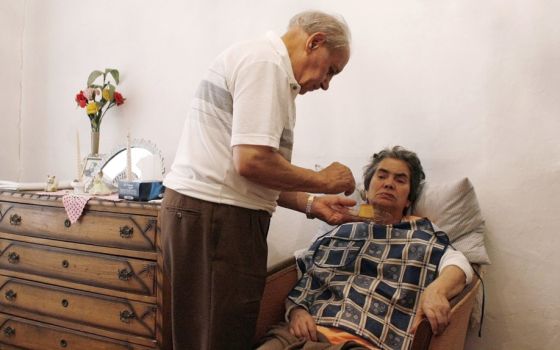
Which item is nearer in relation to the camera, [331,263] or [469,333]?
[331,263]

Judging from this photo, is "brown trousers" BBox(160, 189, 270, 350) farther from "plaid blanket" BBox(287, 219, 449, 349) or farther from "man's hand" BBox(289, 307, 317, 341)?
"plaid blanket" BBox(287, 219, 449, 349)

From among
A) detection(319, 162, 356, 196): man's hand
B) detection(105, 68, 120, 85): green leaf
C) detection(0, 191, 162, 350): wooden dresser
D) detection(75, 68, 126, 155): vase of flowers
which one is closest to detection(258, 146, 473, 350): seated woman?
detection(319, 162, 356, 196): man's hand

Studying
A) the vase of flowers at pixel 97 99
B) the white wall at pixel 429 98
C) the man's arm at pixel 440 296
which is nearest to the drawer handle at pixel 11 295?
the vase of flowers at pixel 97 99

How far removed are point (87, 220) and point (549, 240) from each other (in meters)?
1.83

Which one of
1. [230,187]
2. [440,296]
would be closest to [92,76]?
[230,187]

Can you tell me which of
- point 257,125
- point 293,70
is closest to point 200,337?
point 257,125

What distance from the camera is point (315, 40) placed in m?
1.13

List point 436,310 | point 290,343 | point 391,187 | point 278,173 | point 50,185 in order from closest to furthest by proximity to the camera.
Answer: point 278,173
point 436,310
point 290,343
point 391,187
point 50,185

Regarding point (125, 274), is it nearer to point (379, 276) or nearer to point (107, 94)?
point (379, 276)

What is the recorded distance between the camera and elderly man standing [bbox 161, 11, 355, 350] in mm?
1068

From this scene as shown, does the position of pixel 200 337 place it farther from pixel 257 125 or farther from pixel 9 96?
pixel 9 96

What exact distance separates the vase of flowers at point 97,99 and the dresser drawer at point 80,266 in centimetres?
60

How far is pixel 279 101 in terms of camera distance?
1.04 meters

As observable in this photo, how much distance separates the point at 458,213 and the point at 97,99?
1919mm
